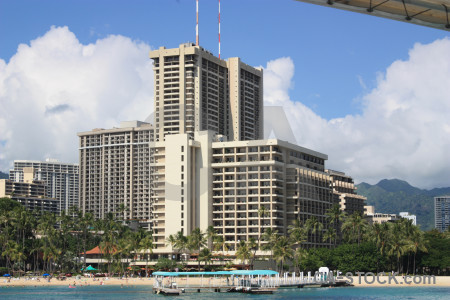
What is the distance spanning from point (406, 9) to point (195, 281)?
128143mm

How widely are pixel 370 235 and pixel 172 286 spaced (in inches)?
2336

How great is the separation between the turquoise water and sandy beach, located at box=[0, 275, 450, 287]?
521 cm

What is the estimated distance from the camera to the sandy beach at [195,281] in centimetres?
→ 14566

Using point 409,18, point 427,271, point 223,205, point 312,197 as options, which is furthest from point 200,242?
point 409,18

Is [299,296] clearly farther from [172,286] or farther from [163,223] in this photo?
[163,223]

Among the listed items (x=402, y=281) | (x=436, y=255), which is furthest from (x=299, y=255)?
(x=436, y=255)

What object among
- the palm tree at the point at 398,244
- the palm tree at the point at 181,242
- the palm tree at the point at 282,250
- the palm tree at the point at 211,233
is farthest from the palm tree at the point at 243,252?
the palm tree at the point at 398,244

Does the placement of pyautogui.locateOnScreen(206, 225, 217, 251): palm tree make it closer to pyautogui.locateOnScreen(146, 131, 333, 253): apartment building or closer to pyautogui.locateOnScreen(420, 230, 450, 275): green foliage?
pyautogui.locateOnScreen(146, 131, 333, 253): apartment building

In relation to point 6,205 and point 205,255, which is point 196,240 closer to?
point 205,255

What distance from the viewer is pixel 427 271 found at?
16425cm

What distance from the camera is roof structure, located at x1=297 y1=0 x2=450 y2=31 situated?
104 feet

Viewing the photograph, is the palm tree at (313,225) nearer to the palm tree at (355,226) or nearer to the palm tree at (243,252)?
the palm tree at (355,226)

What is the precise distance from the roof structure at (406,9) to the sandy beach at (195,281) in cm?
10753

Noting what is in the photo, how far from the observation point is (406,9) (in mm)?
32406
